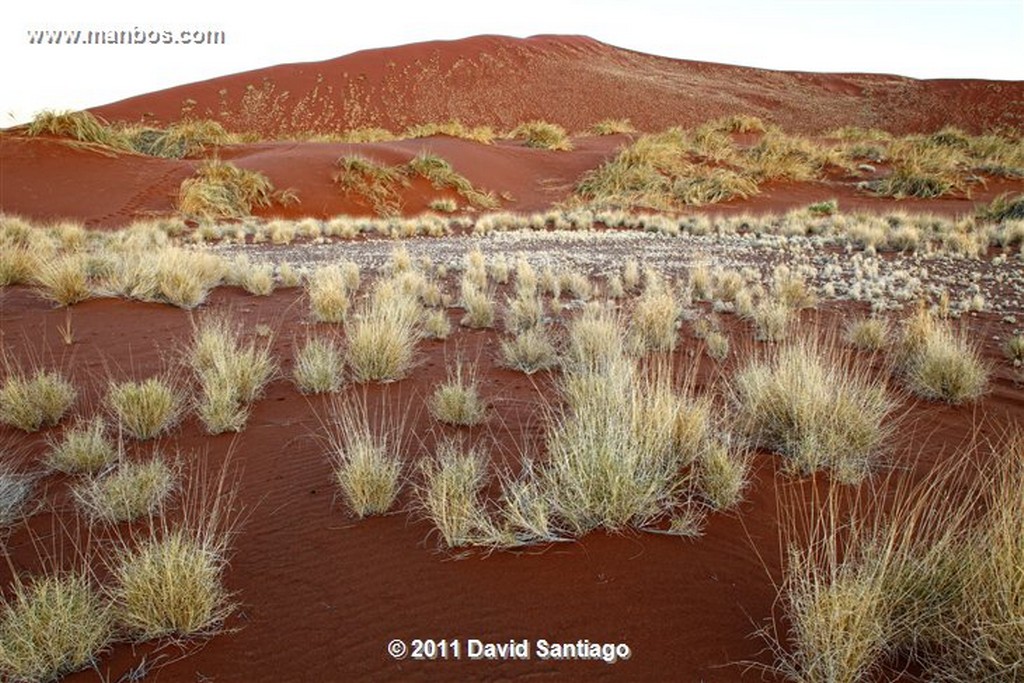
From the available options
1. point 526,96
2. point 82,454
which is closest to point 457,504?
point 82,454

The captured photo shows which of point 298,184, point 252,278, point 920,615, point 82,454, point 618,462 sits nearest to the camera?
point 920,615

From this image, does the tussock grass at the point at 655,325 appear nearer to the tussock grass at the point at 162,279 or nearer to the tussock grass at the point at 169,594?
the tussock grass at the point at 169,594

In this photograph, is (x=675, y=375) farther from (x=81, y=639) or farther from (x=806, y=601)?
(x=81, y=639)

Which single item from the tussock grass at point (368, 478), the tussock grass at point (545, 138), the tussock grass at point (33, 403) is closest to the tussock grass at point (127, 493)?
the tussock grass at point (368, 478)

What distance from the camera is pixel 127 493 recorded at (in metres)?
4.22

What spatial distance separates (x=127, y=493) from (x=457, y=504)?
6.59 ft

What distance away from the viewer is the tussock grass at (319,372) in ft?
21.1

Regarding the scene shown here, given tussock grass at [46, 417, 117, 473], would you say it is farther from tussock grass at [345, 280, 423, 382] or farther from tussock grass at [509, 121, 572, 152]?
tussock grass at [509, 121, 572, 152]

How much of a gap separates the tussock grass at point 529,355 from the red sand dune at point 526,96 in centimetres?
5647

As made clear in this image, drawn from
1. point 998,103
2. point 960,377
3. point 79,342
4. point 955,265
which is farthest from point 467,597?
point 998,103

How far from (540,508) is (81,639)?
6.99 ft

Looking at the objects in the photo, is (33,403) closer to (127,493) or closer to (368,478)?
(127,493)

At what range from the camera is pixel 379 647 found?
3168 mm

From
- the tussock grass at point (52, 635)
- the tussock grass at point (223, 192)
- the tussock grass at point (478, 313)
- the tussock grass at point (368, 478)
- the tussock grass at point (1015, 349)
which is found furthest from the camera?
the tussock grass at point (223, 192)
